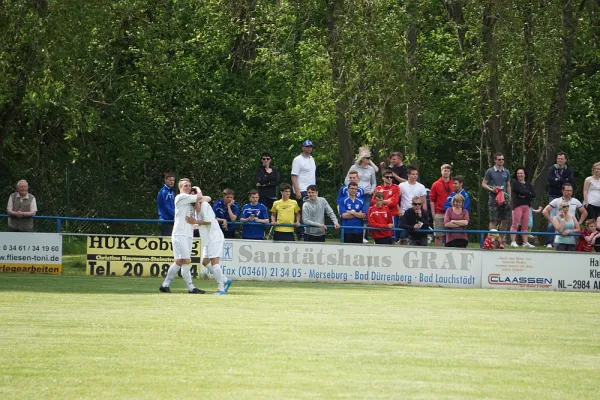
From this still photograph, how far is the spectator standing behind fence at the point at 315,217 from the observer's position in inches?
990

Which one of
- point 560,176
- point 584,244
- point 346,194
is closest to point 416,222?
point 346,194

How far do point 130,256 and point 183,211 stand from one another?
546 cm

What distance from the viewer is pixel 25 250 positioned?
25.5m

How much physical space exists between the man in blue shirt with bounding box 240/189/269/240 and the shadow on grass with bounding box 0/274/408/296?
1.32 metres

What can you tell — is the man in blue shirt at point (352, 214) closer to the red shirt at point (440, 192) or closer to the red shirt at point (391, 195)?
the red shirt at point (391, 195)

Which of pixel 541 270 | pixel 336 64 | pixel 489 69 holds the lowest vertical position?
pixel 541 270

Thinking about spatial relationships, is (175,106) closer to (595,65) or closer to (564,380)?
(595,65)

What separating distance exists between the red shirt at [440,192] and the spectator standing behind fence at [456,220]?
0.40m

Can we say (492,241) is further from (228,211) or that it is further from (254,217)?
(228,211)

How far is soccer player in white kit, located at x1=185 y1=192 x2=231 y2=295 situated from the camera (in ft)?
66.7

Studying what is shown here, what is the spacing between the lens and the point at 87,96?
31.2 m

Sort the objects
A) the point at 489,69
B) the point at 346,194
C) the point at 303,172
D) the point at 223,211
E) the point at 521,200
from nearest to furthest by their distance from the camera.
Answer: the point at 346,194
the point at 223,211
the point at 303,172
the point at 521,200
the point at 489,69

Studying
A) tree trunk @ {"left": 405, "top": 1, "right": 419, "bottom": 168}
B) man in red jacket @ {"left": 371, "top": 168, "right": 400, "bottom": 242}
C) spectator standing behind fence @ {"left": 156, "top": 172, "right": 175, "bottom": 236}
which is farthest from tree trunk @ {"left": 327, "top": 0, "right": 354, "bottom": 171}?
man in red jacket @ {"left": 371, "top": 168, "right": 400, "bottom": 242}

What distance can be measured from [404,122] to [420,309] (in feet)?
60.6
